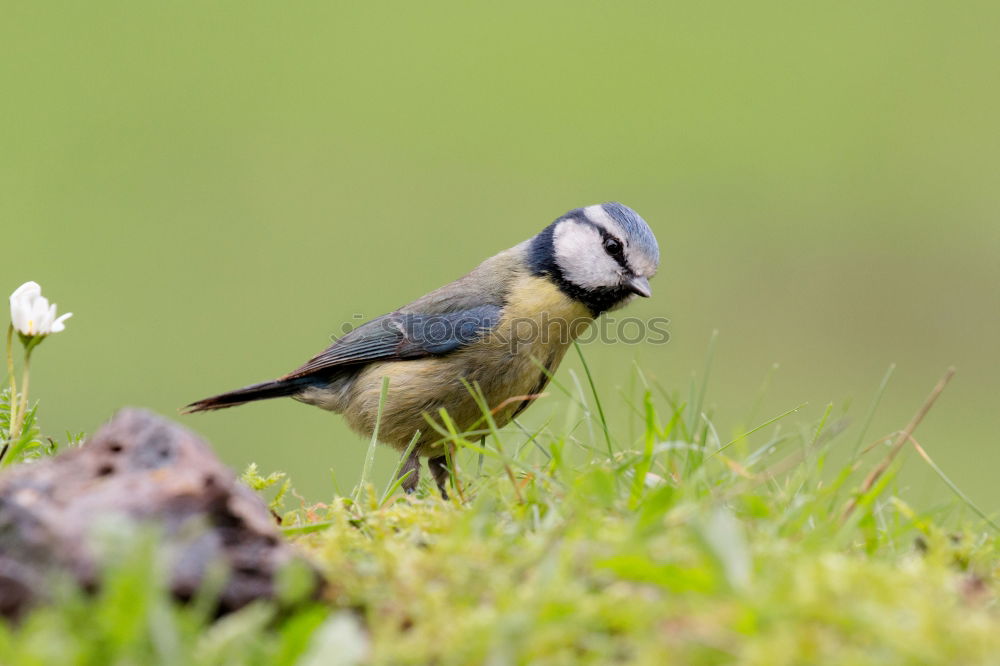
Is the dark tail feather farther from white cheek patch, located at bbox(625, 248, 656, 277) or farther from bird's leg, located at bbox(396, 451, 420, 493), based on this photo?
white cheek patch, located at bbox(625, 248, 656, 277)

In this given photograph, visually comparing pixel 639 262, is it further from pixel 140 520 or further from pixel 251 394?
pixel 140 520

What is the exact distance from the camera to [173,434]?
2.10 metres

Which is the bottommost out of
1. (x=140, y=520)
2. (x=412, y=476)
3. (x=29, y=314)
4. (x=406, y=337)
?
(x=412, y=476)

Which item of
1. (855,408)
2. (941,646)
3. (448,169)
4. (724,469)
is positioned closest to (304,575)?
(941,646)

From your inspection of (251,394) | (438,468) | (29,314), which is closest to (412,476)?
(438,468)

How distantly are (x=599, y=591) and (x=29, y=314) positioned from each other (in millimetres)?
1821

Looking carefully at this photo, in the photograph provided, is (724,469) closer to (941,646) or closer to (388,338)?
(941,646)

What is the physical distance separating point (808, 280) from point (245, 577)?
9.26 m

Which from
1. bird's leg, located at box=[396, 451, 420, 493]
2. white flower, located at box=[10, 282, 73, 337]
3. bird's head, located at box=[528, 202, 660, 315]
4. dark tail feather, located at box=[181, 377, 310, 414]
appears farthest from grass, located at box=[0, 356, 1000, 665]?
dark tail feather, located at box=[181, 377, 310, 414]

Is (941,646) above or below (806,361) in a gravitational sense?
above

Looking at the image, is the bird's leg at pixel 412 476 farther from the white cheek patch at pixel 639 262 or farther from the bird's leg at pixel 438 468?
the white cheek patch at pixel 639 262

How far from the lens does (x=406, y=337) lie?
16.7 ft

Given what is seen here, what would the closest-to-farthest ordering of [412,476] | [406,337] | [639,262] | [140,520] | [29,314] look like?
[140,520] → [29,314] → [412,476] → [639,262] → [406,337]

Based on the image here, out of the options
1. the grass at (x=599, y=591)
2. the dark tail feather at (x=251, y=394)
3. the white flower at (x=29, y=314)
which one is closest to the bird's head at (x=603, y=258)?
the dark tail feather at (x=251, y=394)
